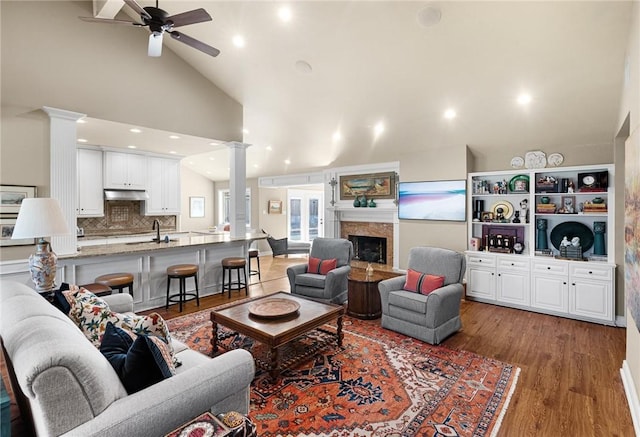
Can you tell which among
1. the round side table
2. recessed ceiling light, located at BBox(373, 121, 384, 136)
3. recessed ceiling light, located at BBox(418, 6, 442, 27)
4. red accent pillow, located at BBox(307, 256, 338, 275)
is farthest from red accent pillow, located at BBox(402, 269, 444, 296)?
recessed ceiling light, located at BBox(418, 6, 442, 27)

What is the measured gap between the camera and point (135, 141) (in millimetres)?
5609

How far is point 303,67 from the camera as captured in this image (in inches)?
176

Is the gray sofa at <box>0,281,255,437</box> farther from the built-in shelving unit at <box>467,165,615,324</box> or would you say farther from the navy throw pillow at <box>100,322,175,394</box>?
the built-in shelving unit at <box>467,165,615,324</box>

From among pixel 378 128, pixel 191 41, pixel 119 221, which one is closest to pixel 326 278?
pixel 378 128

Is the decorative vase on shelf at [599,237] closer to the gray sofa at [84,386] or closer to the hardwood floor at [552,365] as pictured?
the hardwood floor at [552,365]

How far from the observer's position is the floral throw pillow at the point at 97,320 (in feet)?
6.11

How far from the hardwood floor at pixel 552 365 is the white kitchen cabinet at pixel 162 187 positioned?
10.4ft

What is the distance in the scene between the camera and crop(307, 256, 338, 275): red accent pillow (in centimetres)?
466

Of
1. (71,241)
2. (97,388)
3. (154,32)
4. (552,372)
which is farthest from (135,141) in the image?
(552,372)

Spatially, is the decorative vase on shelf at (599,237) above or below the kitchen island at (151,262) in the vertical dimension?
above

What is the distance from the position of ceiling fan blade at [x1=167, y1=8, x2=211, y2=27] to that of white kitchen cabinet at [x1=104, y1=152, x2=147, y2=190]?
4573mm

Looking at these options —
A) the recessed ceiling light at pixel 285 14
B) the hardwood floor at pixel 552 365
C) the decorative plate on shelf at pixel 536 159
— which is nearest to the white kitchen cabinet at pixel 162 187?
the hardwood floor at pixel 552 365

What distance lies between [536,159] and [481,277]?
1952 mm

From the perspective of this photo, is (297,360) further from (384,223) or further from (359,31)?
(384,223)
